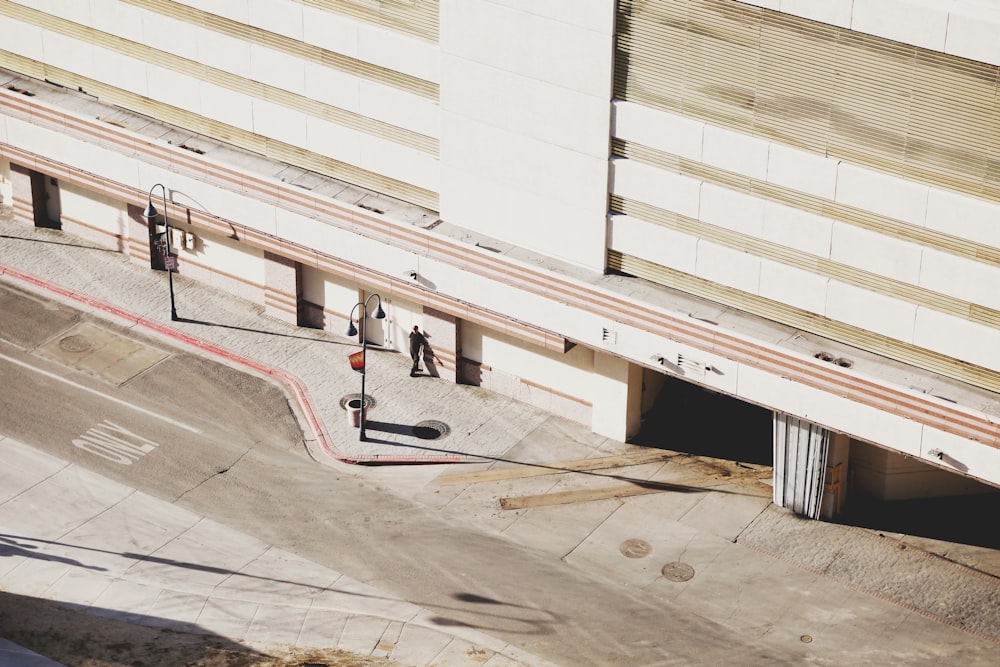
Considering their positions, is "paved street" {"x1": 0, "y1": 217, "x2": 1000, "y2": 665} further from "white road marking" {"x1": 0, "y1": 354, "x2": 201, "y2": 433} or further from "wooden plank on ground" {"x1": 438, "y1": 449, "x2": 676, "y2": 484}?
"white road marking" {"x1": 0, "y1": 354, "x2": 201, "y2": 433}

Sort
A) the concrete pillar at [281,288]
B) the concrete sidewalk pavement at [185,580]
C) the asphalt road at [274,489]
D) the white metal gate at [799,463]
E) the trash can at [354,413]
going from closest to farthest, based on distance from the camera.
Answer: the concrete sidewalk pavement at [185,580]
the asphalt road at [274,489]
the white metal gate at [799,463]
the trash can at [354,413]
the concrete pillar at [281,288]

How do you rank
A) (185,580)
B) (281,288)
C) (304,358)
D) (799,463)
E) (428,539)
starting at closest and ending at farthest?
(185,580) < (428,539) < (799,463) < (304,358) < (281,288)

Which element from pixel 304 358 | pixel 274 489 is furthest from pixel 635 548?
pixel 304 358

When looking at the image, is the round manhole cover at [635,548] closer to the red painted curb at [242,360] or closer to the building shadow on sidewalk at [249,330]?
the red painted curb at [242,360]

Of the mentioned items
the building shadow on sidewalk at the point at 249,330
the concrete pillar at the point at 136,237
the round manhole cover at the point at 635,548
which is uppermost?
the concrete pillar at the point at 136,237

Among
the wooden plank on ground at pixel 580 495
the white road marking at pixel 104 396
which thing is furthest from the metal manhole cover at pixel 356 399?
the wooden plank on ground at pixel 580 495

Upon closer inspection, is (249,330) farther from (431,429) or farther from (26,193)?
(26,193)

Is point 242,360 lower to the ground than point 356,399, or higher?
higher
